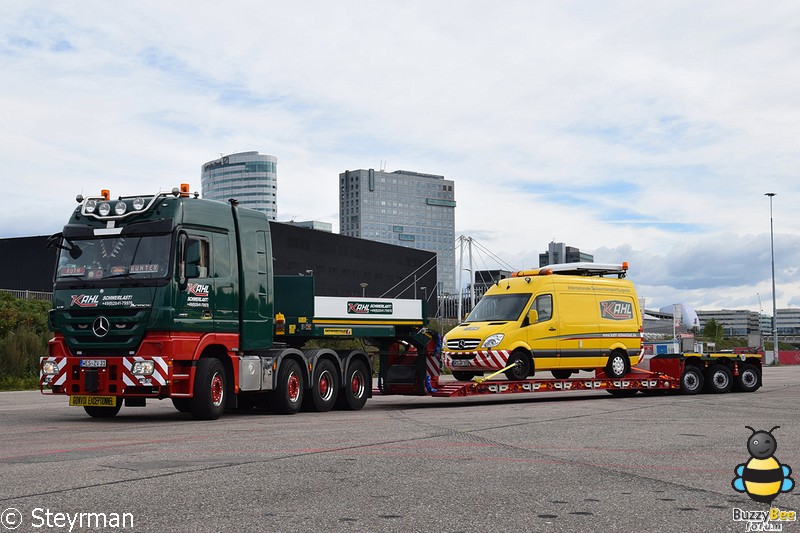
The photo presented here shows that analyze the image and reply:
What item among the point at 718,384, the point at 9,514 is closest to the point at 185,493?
the point at 9,514

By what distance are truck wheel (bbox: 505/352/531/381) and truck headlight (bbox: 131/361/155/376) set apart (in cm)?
869

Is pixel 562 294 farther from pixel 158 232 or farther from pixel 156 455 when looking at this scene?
pixel 156 455

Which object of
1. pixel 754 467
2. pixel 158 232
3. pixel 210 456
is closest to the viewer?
pixel 754 467

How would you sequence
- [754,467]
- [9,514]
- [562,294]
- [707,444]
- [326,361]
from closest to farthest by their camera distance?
1. [754,467]
2. [9,514]
3. [707,444]
4. [326,361]
5. [562,294]

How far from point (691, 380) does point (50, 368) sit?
15970mm

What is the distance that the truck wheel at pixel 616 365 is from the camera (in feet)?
75.8

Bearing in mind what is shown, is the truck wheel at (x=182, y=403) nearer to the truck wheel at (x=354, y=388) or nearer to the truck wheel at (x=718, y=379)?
the truck wheel at (x=354, y=388)

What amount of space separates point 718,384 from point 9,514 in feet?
70.6

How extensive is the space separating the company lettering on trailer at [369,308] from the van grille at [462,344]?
2.00 metres

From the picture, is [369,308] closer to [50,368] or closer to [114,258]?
[114,258]

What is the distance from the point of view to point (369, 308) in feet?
64.7

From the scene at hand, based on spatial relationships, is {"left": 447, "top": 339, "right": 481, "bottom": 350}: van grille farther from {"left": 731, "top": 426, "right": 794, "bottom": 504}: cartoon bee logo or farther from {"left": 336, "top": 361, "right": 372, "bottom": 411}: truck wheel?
{"left": 731, "top": 426, "right": 794, "bottom": 504}: cartoon bee logo

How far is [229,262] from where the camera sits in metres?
16.4

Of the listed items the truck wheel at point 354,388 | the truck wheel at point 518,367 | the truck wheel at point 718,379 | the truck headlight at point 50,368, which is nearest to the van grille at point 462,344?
the truck wheel at point 518,367
